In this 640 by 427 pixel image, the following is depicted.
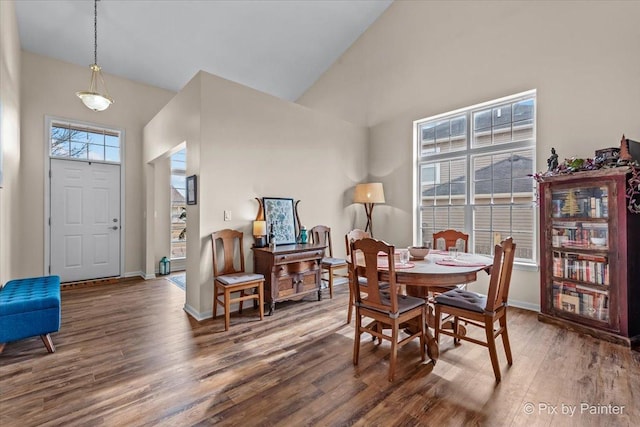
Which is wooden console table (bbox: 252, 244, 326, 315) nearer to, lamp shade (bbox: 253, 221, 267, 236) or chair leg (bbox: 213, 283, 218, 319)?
lamp shade (bbox: 253, 221, 267, 236)

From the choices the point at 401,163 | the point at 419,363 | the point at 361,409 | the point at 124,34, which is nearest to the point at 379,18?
the point at 401,163

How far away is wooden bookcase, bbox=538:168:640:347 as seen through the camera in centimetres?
268

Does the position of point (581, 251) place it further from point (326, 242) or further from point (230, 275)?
point (230, 275)

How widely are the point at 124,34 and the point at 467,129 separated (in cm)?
532

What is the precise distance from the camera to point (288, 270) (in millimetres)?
3650

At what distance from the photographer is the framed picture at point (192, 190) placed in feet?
11.2

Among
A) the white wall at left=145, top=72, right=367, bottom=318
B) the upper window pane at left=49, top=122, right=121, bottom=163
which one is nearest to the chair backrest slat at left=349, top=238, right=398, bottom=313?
the white wall at left=145, top=72, right=367, bottom=318

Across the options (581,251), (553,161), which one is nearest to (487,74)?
(553,161)

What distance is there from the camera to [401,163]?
4992mm

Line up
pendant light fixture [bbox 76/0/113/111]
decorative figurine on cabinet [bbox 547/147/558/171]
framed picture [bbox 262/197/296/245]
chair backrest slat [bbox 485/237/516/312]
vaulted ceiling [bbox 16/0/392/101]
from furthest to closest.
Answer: vaulted ceiling [bbox 16/0/392/101] < framed picture [bbox 262/197/296/245] < pendant light fixture [bbox 76/0/113/111] < decorative figurine on cabinet [bbox 547/147/558/171] < chair backrest slat [bbox 485/237/516/312]

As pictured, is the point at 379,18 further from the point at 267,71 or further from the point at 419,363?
the point at 419,363

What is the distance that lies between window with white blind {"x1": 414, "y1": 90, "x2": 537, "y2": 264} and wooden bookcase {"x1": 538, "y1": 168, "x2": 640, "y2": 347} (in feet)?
1.80

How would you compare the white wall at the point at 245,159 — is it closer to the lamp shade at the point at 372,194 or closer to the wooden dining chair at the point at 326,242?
the wooden dining chair at the point at 326,242

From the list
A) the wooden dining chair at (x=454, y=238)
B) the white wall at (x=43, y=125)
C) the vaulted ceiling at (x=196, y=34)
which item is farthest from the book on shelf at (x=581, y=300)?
the white wall at (x=43, y=125)
